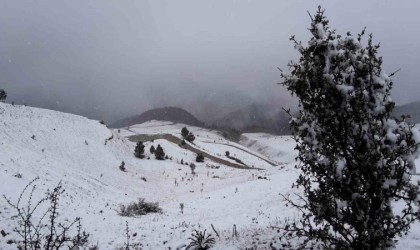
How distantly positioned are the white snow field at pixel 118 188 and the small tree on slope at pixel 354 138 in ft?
11.3

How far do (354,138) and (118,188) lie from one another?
919 inches

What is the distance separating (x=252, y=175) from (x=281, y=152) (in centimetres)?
6101

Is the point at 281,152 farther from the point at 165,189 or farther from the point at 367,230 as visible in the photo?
the point at 367,230

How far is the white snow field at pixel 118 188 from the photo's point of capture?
13039 millimetres

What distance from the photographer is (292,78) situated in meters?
5.92

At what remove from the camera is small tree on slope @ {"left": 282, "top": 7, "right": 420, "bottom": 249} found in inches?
211

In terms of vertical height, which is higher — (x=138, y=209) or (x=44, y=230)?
(x=138, y=209)

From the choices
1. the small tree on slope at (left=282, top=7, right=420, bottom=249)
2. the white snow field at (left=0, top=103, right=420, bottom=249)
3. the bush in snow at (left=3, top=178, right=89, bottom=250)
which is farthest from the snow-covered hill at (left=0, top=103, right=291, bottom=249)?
→ the small tree on slope at (left=282, top=7, right=420, bottom=249)

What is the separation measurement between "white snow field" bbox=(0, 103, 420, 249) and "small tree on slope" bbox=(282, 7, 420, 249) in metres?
3.44

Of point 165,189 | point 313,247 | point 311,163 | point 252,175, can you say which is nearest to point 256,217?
point 313,247

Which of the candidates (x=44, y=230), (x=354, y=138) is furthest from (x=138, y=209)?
(x=354, y=138)

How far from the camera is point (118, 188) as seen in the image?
26.3m

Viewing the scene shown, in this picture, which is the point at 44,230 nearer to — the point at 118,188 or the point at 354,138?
the point at 354,138

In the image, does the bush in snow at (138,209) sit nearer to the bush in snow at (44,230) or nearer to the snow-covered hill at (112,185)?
the snow-covered hill at (112,185)
